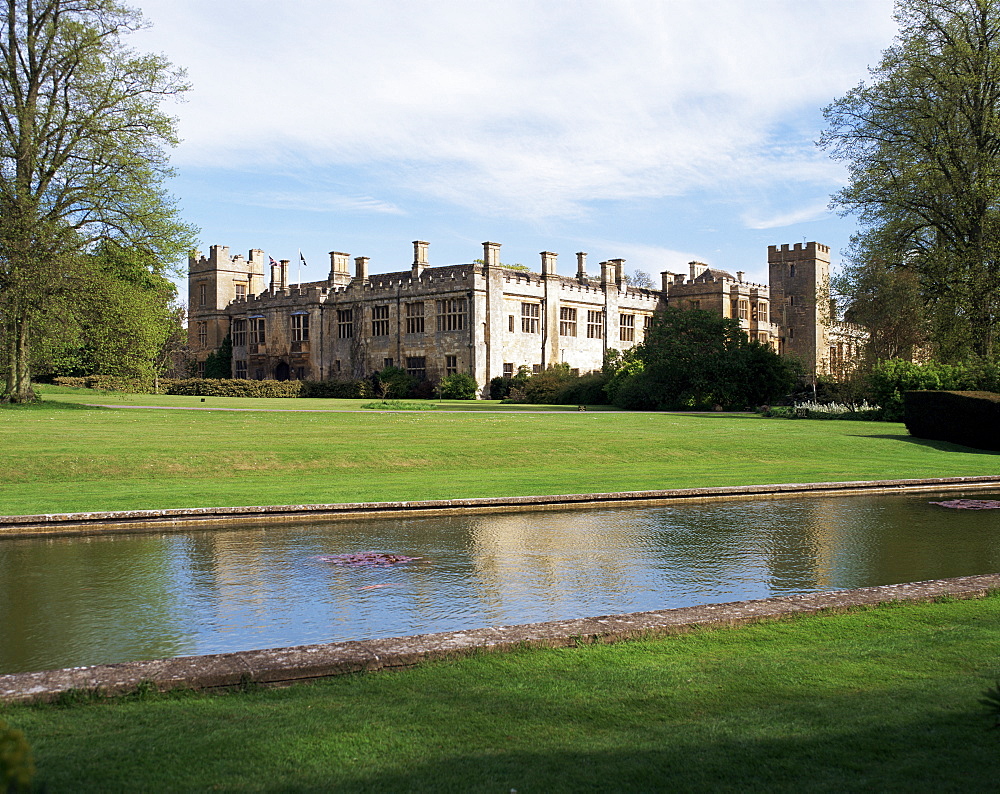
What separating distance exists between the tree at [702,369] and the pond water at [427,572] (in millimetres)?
26110

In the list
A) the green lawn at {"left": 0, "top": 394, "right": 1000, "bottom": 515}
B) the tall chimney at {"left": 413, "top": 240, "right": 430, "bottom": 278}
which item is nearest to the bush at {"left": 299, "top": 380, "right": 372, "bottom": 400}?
the tall chimney at {"left": 413, "top": 240, "right": 430, "bottom": 278}

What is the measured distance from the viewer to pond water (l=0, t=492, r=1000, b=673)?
6.53m

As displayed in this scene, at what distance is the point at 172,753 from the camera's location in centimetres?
381

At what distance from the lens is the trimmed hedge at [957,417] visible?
72.8 ft

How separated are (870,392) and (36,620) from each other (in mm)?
33084

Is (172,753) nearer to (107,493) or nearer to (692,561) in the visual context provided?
(692,561)

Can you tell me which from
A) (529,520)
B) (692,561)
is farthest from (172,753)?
(529,520)

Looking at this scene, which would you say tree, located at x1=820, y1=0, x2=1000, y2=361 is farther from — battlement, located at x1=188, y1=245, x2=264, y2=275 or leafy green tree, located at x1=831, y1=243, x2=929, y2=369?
battlement, located at x1=188, y1=245, x2=264, y2=275

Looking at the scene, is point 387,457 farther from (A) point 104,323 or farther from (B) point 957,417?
Result: (B) point 957,417

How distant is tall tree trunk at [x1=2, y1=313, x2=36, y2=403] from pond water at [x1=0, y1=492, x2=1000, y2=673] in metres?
19.0

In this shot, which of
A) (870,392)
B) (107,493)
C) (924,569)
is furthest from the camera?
(870,392)

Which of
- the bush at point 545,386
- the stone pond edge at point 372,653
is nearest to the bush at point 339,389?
the bush at point 545,386

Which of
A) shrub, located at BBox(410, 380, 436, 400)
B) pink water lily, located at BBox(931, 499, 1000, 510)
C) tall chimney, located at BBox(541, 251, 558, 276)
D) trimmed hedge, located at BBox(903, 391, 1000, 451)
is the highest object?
tall chimney, located at BBox(541, 251, 558, 276)

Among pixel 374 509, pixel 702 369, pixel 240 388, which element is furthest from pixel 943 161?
pixel 240 388
